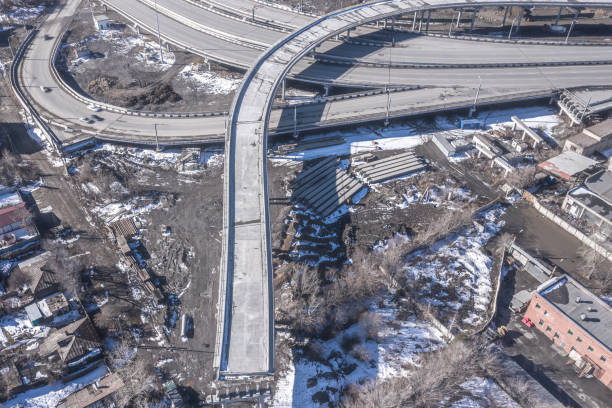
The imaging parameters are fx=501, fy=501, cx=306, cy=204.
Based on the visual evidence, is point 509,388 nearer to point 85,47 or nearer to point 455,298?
point 455,298

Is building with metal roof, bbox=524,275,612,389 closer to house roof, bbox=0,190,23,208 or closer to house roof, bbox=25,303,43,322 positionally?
house roof, bbox=25,303,43,322

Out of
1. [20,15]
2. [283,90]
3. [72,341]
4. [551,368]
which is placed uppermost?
[20,15]

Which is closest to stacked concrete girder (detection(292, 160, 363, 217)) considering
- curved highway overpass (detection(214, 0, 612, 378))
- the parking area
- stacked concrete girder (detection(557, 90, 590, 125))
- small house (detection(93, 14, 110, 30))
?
curved highway overpass (detection(214, 0, 612, 378))

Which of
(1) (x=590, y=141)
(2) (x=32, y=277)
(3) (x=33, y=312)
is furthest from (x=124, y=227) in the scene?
(1) (x=590, y=141)

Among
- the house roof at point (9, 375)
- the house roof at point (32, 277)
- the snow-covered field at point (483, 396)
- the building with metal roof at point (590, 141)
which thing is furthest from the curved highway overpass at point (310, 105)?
the snow-covered field at point (483, 396)

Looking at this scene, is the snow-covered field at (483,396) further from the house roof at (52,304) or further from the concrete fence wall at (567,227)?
the house roof at (52,304)

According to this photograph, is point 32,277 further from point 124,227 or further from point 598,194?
point 598,194

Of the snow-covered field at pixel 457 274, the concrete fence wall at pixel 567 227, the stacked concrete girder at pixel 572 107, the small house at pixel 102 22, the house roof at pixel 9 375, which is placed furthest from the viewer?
the small house at pixel 102 22
